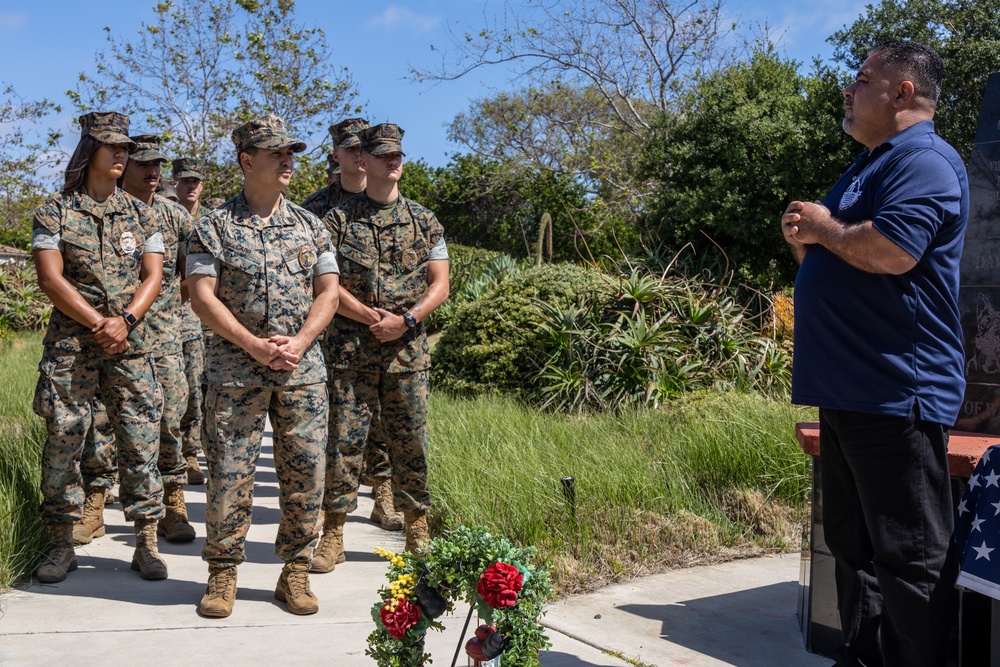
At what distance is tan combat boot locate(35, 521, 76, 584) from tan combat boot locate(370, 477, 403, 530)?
1926mm

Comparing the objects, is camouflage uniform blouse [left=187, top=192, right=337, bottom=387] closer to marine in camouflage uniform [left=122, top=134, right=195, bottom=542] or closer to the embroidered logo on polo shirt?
marine in camouflage uniform [left=122, top=134, right=195, bottom=542]

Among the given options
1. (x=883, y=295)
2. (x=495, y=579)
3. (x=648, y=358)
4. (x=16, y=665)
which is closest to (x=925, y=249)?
(x=883, y=295)

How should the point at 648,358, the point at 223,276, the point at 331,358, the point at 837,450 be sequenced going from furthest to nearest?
the point at 648,358 → the point at 331,358 → the point at 223,276 → the point at 837,450

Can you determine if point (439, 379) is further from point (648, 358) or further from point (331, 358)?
point (331, 358)

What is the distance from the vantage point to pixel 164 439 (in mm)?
6121

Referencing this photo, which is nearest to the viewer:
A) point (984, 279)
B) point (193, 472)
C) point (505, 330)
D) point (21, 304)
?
point (984, 279)

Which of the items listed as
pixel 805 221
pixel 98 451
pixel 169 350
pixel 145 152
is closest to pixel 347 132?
pixel 145 152

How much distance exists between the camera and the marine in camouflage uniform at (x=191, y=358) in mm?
7359

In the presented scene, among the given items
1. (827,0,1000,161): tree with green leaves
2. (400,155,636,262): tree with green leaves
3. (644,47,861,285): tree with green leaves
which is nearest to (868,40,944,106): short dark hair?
(644,47,861,285): tree with green leaves

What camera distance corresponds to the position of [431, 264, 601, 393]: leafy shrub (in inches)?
387

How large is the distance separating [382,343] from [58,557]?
6.76 ft

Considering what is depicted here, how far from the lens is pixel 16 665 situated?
386 centimetres

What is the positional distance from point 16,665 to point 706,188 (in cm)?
997

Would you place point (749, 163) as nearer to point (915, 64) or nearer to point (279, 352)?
point (279, 352)
